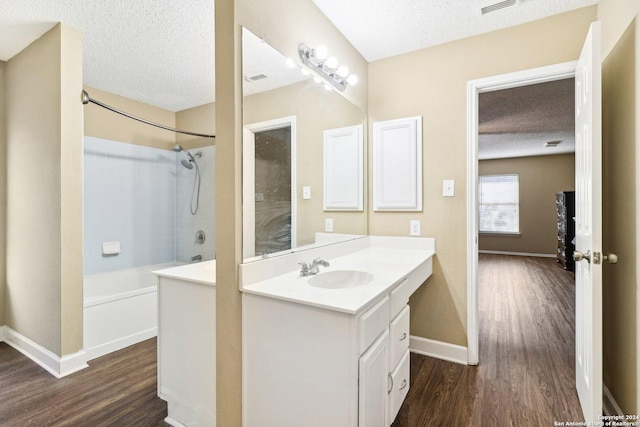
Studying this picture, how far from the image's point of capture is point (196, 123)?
3631mm

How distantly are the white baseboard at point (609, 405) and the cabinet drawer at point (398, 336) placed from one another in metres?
1.10

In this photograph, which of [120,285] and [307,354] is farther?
[120,285]

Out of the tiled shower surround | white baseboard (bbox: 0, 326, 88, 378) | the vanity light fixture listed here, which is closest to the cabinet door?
the vanity light fixture

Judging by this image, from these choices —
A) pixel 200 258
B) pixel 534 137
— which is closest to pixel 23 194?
pixel 200 258

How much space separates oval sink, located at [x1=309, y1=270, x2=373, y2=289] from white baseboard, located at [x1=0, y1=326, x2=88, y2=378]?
1.94m

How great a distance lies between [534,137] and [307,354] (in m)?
→ 5.95

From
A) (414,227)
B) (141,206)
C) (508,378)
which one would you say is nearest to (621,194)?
(414,227)

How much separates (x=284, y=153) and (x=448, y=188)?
4.21 ft

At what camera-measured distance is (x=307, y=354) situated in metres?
1.25

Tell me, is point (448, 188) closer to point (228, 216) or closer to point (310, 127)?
point (310, 127)

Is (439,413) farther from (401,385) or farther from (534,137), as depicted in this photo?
(534,137)

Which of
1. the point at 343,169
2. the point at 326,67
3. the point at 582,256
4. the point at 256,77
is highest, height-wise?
the point at 326,67

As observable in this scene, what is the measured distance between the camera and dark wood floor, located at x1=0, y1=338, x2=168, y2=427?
170cm

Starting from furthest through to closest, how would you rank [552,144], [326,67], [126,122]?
1. [552,144]
2. [126,122]
3. [326,67]
